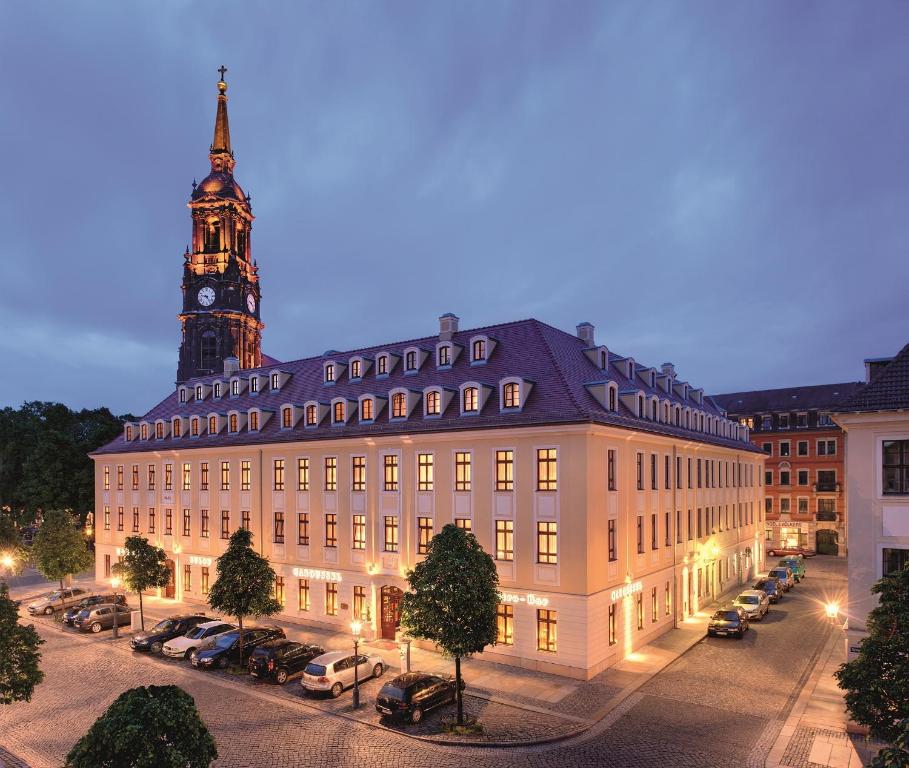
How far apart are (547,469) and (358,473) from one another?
41.4 feet

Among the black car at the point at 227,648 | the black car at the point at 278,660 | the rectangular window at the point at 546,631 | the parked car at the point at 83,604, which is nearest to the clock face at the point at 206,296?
the parked car at the point at 83,604

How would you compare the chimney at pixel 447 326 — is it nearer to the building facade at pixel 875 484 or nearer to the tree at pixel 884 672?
the building facade at pixel 875 484

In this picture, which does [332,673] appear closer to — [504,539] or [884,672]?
[504,539]

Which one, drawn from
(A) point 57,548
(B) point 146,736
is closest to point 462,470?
(B) point 146,736

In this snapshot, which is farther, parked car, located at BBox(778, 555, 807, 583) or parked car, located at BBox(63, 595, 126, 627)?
parked car, located at BBox(778, 555, 807, 583)

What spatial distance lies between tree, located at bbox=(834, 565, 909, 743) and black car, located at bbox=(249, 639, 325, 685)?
22150 millimetres

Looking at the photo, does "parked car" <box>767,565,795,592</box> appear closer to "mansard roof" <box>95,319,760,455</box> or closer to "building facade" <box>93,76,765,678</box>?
"building facade" <box>93,76,765,678</box>

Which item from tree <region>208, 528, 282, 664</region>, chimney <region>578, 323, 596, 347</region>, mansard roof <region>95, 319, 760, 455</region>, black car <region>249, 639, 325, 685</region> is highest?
chimney <region>578, 323, 596, 347</region>

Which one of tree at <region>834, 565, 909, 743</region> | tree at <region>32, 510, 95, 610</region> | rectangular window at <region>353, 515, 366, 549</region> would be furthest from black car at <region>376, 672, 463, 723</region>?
tree at <region>32, 510, 95, 610</region>

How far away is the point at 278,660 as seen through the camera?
2847 centimetres

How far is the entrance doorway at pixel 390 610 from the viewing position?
115ft

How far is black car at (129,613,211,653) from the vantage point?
3341 centimetres

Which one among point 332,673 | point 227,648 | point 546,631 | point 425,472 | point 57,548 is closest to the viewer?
point 332,673

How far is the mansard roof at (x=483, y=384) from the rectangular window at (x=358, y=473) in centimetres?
174
